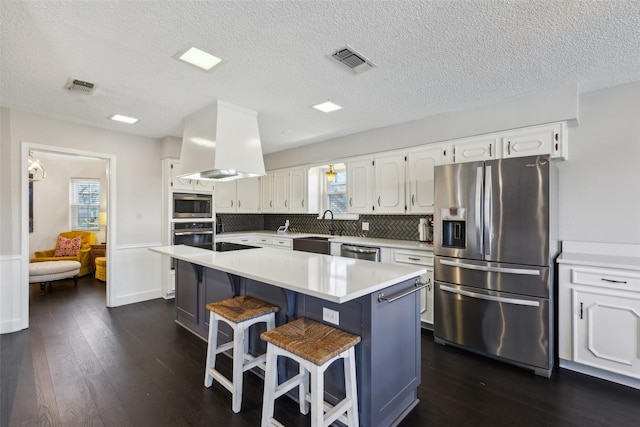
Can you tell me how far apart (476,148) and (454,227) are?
941mm

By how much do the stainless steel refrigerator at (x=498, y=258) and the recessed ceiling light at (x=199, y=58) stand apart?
231cm

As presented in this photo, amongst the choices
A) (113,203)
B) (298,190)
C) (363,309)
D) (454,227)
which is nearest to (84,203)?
(113,203)

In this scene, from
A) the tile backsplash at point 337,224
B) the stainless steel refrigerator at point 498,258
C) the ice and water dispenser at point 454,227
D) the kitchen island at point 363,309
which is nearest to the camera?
the kitchen island at point 363,309

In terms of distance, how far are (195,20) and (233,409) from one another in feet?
8.27

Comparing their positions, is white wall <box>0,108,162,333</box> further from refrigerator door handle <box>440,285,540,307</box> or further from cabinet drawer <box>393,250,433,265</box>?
refrigerator door handle <box>440,285,540,307</box>

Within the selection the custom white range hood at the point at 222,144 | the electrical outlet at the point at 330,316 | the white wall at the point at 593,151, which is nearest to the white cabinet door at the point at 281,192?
the custom white range hood at the point at 222,144

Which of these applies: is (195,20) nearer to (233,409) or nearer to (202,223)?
(233,409)

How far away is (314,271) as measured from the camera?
2.13m

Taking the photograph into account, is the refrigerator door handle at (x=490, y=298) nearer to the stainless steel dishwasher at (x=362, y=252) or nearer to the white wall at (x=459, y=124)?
the stainless steel dishwasher at (x=362, y=252)

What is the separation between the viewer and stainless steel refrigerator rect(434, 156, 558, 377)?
98.3 inches

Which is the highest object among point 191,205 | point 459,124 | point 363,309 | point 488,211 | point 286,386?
point 459,124

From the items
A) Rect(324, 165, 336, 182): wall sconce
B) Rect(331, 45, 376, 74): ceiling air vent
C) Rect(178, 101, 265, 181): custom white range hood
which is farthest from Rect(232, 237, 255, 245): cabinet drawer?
Rect(331, 45, 376, 74): ceiling air vent

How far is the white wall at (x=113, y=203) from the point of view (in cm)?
339

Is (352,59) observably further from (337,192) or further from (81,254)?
(81,254)
